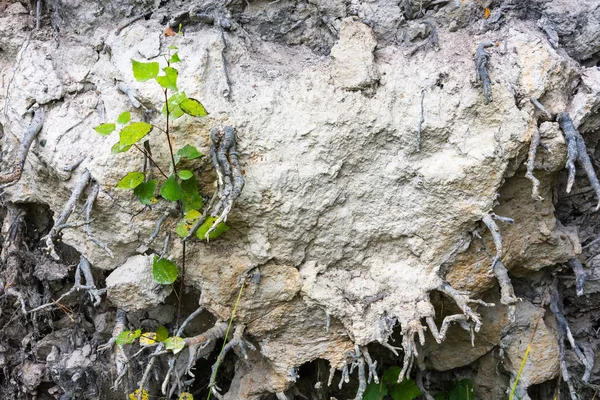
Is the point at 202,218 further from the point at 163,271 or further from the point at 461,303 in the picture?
the point at 461,303

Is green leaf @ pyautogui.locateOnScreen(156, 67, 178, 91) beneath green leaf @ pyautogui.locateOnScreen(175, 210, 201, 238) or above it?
above

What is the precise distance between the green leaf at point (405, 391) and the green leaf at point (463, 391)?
16cm

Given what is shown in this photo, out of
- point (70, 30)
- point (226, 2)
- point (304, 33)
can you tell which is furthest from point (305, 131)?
point (70, 30)

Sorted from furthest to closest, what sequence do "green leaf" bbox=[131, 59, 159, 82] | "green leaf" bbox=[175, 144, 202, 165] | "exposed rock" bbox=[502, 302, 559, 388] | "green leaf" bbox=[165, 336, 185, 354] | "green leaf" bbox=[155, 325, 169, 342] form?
"exposed rock" bbox=[502, 302, 559, 388], "green leaf" bbox=[155, 325, 169, 342], "green leaf" bbox=[165, 336, 185, 354], "green leaf" bbox=[175, 144, 202, 165], "green leaf" bbox=[131, 59, 159, 82]

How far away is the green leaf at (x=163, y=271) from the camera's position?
178cm

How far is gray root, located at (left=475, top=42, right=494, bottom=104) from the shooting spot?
172 centimetres

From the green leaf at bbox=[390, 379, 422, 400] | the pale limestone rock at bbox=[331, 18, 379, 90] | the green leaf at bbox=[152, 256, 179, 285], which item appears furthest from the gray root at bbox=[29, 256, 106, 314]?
the green leaf at bbox=[390, 379, 422, 400]

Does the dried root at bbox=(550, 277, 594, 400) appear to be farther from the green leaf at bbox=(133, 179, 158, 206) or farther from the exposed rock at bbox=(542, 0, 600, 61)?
the green leaf at bbox=(133, 179, 158, 206)

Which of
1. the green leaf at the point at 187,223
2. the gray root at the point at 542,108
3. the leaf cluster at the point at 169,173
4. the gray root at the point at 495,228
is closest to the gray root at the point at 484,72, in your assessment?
the gray root at the point at 542,108

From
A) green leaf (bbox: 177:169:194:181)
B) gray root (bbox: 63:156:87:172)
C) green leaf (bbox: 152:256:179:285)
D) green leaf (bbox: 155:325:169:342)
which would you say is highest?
gray root (bbox: 63:156:87:172)

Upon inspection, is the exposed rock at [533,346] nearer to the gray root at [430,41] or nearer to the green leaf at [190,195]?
the gray root at [430,41]

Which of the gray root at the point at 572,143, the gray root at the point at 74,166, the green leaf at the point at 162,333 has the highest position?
the gray root at the point at 74,166

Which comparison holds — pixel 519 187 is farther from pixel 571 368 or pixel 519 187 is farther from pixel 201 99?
pixel 201 99

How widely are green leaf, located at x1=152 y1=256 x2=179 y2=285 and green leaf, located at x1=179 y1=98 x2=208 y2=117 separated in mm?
522
